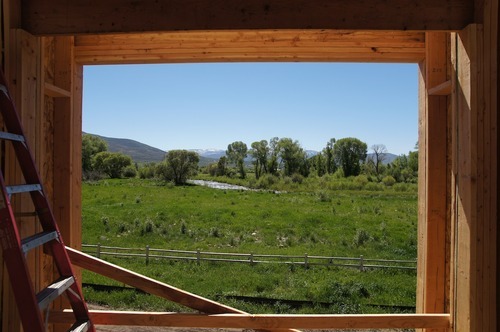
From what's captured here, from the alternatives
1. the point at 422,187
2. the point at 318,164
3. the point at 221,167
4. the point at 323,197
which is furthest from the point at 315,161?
the point at 422,187

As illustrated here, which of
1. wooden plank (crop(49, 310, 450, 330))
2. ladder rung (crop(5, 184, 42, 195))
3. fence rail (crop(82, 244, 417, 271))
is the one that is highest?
ladder rung (crop(5, 184, 42, 195))

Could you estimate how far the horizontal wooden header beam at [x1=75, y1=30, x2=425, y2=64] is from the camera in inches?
145

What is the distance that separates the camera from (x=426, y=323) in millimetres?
3049

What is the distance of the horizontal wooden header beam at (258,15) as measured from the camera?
8.67 ft

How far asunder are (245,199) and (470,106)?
2620 centimetres

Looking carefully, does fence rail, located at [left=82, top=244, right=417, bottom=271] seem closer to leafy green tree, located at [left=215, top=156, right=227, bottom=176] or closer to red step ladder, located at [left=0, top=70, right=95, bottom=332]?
red step ladder, located at [left=0, top=70, right=95, bottom=332]

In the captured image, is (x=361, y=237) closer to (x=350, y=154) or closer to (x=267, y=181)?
(x=267, y=181)

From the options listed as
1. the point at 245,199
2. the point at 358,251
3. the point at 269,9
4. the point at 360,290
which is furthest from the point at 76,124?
the point at 245,199

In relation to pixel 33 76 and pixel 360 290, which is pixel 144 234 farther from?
pixel 33 76

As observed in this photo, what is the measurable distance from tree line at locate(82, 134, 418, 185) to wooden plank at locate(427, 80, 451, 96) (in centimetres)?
3165

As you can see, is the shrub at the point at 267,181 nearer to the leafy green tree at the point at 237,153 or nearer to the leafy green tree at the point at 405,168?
the leafy green tree at the point at 237,153

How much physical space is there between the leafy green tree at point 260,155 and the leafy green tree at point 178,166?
28.5 feet

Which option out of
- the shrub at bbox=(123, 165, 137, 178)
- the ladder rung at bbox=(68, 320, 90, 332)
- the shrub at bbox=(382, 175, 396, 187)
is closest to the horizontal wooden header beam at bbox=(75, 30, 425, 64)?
A: the ladder rung at bbox=(68, 320, 90, 332)

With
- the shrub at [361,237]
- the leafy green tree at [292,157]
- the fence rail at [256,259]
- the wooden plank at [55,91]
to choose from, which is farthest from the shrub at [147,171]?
the wooden plank at [55,91]
